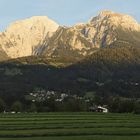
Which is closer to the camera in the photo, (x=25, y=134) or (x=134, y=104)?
(x=25, y=134)

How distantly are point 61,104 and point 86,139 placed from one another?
13395cm

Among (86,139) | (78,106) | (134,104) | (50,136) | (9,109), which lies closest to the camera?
(86,139)

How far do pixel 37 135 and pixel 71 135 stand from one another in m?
4.29

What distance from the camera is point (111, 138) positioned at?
5091cm

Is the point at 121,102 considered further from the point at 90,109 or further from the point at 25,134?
the point at 25,134

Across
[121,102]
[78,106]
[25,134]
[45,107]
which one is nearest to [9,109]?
[45,107]

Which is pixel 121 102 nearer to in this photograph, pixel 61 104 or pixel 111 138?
pixel 61 104

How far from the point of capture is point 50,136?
2146 inches

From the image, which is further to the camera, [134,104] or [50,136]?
[134,104]

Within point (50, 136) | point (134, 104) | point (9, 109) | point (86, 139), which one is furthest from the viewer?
point (9, 109)

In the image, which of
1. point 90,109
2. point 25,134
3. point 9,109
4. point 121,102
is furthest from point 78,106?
point 25,134

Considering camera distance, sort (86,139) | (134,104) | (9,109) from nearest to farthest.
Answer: (86,139)
(134,104)
(9,109)

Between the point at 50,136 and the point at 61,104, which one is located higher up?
the point at 50,136

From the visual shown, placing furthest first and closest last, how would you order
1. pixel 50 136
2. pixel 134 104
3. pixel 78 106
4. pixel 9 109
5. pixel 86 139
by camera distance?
pixel 9 109
pixel 78 106
pixel 134 104
pixel 50 136
pixel 86 139
